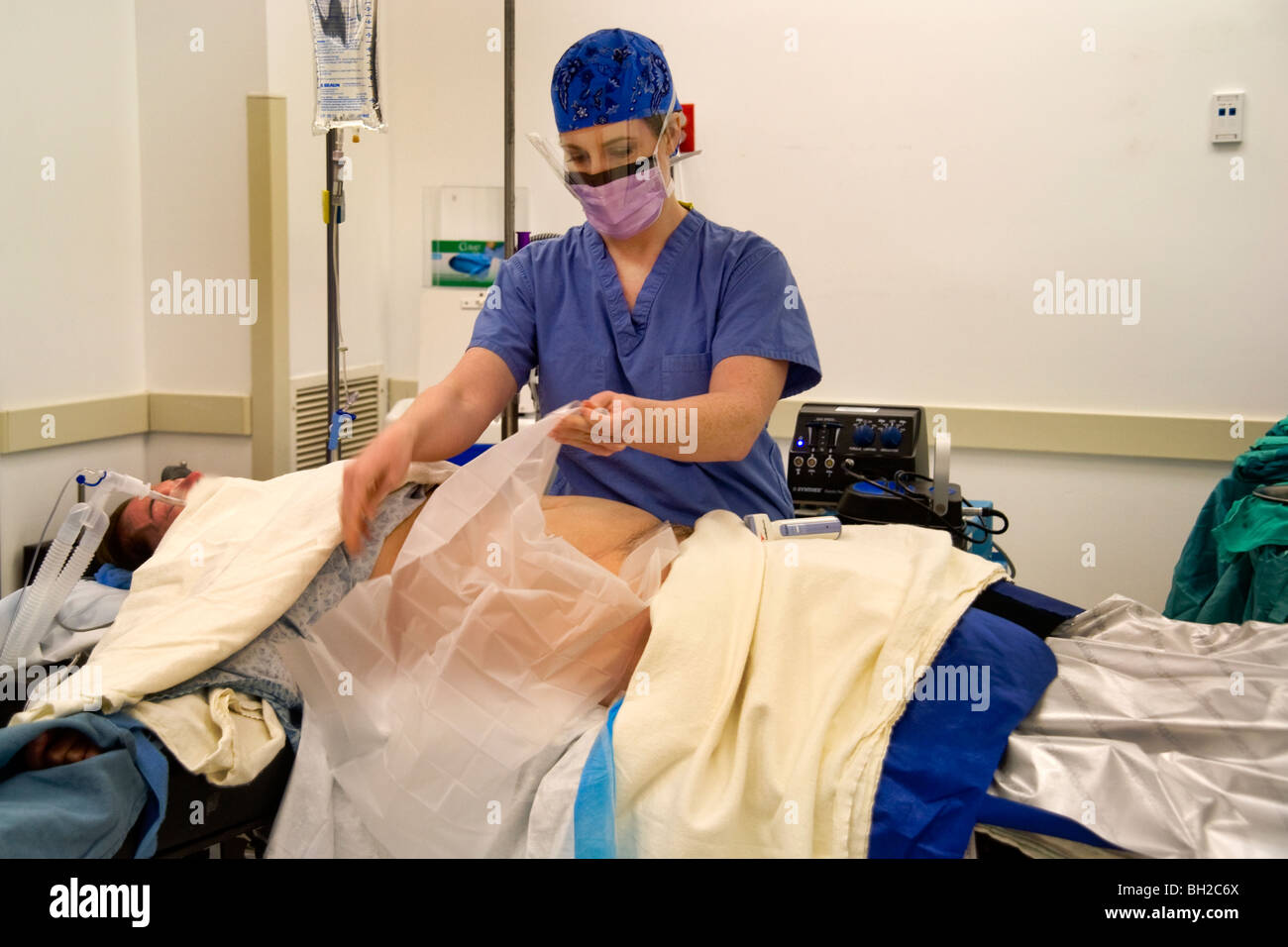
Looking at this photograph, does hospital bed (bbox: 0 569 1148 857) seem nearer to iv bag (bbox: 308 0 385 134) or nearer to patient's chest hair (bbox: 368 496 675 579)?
patient's chest hair (bbox: 368 496 675 579)

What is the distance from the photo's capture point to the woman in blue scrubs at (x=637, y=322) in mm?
1513

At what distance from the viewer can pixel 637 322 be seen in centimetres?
164

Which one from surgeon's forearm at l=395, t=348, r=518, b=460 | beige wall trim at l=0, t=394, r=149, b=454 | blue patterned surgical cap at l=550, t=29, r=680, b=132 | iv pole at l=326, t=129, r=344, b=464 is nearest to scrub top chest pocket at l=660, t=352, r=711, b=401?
surgeon's forearm at l=395, t=348, r=518, b=460

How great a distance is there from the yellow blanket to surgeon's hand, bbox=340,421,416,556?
36 cm

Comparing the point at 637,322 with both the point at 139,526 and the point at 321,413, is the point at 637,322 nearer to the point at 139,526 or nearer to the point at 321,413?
the point at 139,526

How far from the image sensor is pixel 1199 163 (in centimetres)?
291

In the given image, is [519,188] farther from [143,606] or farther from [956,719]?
[956,719]

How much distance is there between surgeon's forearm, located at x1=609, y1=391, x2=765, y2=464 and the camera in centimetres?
133

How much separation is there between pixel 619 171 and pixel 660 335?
0.25 metres

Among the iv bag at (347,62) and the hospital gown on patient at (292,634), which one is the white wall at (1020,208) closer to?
the iv bag at (347,62)

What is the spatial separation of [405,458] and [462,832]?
0.46 m
